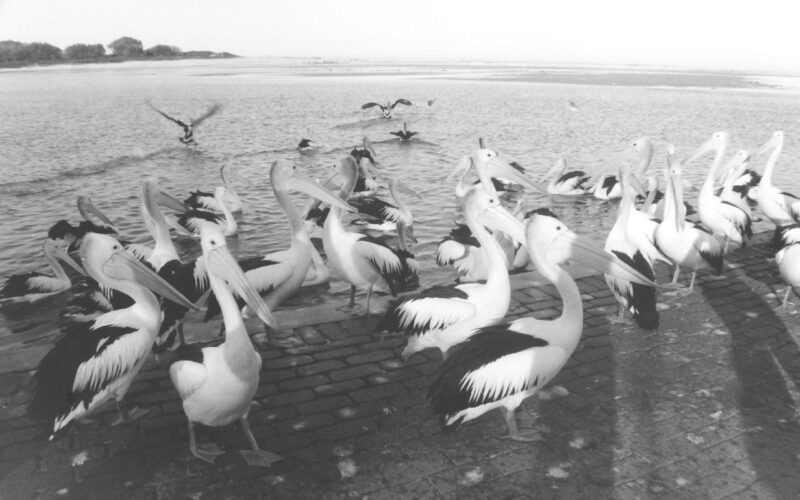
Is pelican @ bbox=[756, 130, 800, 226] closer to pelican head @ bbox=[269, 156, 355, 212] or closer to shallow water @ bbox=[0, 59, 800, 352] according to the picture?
shallow water @ bbox=[0, 59, 800, 352]

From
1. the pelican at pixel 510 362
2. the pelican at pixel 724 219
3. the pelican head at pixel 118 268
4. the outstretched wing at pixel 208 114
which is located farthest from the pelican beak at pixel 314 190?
the outstretched wing at pixel 208 114

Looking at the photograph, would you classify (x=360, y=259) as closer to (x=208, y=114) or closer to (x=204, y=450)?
(x=204, y=450)

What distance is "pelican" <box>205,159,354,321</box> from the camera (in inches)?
238

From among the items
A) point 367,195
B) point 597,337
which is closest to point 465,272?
point 597,337

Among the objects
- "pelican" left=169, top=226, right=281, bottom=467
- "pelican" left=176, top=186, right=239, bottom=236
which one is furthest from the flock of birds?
"pelican" left=176, top=186, right=239, bottom=236

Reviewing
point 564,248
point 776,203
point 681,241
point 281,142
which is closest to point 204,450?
point 564,248

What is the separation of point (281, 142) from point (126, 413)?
17099mm

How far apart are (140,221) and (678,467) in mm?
9983

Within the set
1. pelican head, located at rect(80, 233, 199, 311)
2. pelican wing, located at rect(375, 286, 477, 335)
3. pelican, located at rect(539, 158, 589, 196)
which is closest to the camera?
pelican head, located at rect(80, 233, 199, 311)

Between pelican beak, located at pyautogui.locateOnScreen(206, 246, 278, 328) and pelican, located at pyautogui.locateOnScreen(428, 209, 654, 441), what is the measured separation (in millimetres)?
1306

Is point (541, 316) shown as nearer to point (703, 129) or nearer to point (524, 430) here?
point (524, 430)

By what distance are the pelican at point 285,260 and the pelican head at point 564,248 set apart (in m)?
2.43

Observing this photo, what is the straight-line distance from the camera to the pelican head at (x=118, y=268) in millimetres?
4531

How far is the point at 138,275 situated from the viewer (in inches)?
181
